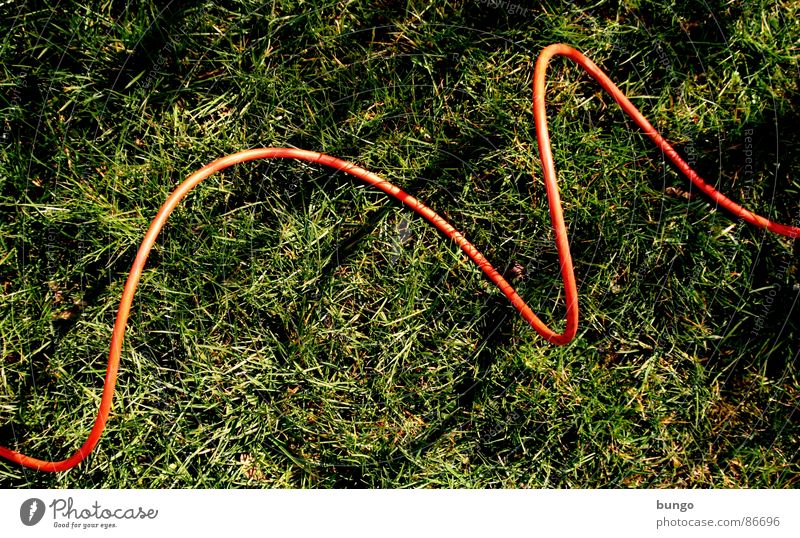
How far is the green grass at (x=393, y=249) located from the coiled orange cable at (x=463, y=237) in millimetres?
42

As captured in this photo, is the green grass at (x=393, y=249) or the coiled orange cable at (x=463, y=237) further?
the green grass at (x=393, y=249)

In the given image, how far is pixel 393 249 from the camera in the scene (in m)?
1.51

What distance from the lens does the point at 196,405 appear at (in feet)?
4.81

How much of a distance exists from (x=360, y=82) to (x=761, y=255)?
1.08 metres

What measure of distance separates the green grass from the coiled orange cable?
0.14 ft

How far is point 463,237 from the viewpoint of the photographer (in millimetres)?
1510

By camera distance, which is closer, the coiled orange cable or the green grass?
the coiled orange cable

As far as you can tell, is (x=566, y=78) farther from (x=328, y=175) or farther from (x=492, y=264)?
(x=328, y=175)

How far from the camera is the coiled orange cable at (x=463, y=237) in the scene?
3.95 ft

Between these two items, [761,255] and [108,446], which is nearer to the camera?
[108,446]

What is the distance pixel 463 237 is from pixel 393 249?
0.17m

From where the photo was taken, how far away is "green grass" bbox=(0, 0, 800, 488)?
4.81 feet

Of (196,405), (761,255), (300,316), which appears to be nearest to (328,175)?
(300,316)

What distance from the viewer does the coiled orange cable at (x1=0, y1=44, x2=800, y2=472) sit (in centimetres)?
120
